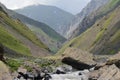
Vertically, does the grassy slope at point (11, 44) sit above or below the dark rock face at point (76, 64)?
above

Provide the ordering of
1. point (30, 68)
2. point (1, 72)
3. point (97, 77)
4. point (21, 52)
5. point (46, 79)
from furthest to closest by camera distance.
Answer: point (21, 52) < point (30, 68) < point (46, 79) < point (97, 77) < point (1, 72)

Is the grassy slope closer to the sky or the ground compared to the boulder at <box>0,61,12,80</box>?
closer to the sky

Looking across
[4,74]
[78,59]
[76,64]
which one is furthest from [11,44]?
[4,74]

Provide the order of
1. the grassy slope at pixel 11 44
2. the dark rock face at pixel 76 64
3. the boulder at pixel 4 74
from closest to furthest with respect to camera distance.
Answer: the boulder at pixel 4 74, the dark rock face at pixel 76 64, the grassy slope at pixel 11 44

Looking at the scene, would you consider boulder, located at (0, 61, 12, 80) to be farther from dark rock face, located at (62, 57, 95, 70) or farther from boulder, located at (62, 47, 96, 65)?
dark rock face, located at (62, 57, 95, 70)

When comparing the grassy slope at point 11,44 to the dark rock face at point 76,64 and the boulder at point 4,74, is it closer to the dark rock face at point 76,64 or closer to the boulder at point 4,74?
the dark rock face at point 76,64

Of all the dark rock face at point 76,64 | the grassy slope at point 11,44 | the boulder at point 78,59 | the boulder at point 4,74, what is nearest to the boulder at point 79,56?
the boulder at point 78,59

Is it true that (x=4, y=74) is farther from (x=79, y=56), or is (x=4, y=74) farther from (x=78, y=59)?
(x=79, y=56)

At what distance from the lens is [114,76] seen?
7088cm

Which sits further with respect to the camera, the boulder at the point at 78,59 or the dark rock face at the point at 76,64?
the dark rock face at the point at 76,64

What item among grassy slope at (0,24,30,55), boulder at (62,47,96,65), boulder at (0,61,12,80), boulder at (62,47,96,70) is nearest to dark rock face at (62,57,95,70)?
boulder at (62,47,96,70)

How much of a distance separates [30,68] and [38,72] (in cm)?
416

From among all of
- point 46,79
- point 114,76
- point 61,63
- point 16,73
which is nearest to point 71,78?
point 46,79

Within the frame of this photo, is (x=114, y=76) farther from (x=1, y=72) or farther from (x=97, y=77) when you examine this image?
(x=1, y=72)
